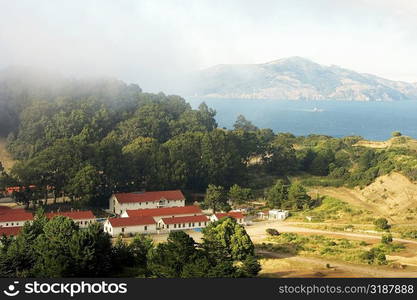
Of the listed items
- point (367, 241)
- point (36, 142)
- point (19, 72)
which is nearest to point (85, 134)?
point (36, 142)

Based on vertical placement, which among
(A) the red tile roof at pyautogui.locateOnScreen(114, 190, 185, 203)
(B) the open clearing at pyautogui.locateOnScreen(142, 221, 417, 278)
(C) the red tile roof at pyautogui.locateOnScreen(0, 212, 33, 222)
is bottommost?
(B) the open clearing at pyautogui.locateOnScreen(142, 221, 417, 278)

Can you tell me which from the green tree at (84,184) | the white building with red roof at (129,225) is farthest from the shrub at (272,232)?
the green tree at (84,184)

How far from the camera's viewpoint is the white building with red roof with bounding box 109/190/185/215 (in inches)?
2398

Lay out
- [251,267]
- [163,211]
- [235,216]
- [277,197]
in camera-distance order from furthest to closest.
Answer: [277,197] → [163,211] → [235,216] → [251,267]

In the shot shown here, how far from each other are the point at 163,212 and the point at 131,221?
5.06 m

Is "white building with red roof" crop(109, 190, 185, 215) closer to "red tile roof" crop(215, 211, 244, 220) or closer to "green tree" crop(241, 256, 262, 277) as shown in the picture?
"red tile roof" crop(215, 211, 244, 220)

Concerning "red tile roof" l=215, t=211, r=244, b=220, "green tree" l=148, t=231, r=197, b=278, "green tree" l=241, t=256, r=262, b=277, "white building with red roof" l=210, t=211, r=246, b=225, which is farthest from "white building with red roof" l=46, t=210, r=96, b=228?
"green tree" l=241, t=256, r=262, b=277

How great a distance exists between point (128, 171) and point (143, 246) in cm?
2632

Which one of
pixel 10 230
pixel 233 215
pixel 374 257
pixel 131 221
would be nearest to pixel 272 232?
pixel 233 215

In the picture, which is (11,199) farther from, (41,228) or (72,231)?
(72,231)

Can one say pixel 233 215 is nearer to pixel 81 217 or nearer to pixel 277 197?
pixel 277 197

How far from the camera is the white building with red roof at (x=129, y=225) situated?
5275cm

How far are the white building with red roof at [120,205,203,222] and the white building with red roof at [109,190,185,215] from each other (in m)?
2.10

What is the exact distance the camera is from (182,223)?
55719 millimetres
